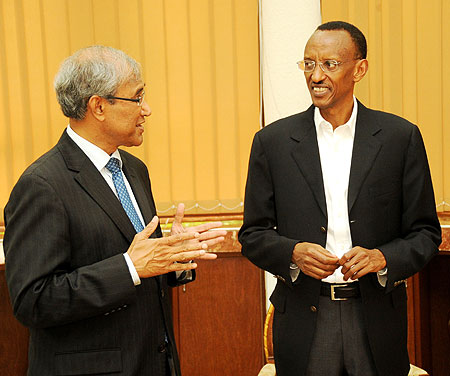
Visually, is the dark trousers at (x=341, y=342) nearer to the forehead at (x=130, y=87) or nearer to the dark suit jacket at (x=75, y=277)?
the dark suit jacket at (x=75, y=277)

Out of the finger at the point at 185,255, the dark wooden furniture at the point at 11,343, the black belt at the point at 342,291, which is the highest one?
the finger at the point at 185,255

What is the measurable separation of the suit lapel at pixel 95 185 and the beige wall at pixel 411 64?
210 centimetres

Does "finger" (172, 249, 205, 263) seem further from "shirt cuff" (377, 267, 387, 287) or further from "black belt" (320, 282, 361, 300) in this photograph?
"shirt cuff" (377, 267, 387, 287)

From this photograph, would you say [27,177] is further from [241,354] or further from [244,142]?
[241,354]

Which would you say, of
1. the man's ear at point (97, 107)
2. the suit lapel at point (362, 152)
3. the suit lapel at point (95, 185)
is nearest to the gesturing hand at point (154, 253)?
the suit lapel at point (95, 185)

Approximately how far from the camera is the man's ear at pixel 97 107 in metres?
1.93

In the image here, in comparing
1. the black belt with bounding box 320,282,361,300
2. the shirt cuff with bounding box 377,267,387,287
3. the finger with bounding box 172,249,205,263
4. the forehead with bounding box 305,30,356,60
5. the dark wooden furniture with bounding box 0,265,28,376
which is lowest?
the dark wooden furniture with bounding box 0,265,28,376

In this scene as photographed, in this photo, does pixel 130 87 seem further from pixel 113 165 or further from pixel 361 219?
pixel 361 219

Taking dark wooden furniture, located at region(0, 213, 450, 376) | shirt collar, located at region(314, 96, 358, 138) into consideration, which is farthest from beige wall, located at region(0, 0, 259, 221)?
shirt collar, located at region(314, 96, 358, 138)

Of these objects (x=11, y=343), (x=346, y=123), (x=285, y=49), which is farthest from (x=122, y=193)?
(x=11, y=343)

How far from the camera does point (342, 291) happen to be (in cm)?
216

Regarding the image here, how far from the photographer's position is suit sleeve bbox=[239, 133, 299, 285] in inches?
86.7

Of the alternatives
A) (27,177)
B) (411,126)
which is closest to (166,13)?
(411,126)

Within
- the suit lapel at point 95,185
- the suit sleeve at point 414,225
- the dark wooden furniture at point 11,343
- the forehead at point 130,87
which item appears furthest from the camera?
the dark wooden furniture at point 11,343
